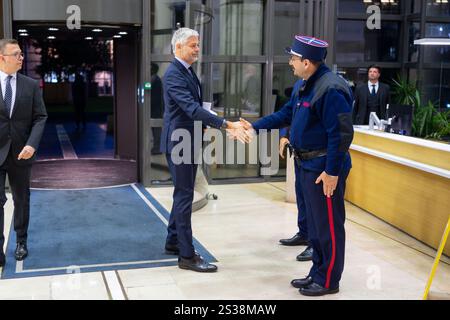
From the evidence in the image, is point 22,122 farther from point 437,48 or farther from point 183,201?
point 437,48

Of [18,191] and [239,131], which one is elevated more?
[239,131]

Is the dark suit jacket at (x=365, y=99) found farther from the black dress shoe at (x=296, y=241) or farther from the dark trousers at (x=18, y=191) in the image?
the dark trousers at (x=18, y=191)

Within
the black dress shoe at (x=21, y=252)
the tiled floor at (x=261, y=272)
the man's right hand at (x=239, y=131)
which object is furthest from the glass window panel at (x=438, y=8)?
the black dress shoe at (x=21, y=252)

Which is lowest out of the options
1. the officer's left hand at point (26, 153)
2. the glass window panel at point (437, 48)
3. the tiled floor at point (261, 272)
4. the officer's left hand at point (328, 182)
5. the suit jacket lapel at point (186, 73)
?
the tiled floor at point (261, 272)

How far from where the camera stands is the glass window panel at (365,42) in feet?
30.0

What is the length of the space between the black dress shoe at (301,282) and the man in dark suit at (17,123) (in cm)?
212

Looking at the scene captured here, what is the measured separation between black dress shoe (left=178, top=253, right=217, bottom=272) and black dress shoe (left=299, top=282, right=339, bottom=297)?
73cm

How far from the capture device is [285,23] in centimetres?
767

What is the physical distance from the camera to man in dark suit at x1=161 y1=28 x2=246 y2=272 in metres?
3.96

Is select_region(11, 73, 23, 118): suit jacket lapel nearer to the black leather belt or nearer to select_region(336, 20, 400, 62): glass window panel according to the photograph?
the black leather belt

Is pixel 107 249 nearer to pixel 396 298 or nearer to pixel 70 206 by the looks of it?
pixel 70 206

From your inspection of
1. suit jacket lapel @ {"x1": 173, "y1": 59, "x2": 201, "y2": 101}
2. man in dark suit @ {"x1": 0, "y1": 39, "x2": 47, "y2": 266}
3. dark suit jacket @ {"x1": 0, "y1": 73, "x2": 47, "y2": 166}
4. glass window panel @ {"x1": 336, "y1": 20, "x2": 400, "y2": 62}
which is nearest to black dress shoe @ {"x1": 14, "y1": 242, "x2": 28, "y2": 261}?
man in dark suit @ {"x1": 0, "y1": 39, "x2": 47, "y2": 266}

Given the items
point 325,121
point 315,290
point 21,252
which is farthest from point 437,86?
A: point 21,252

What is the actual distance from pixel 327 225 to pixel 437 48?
6.93 meters
